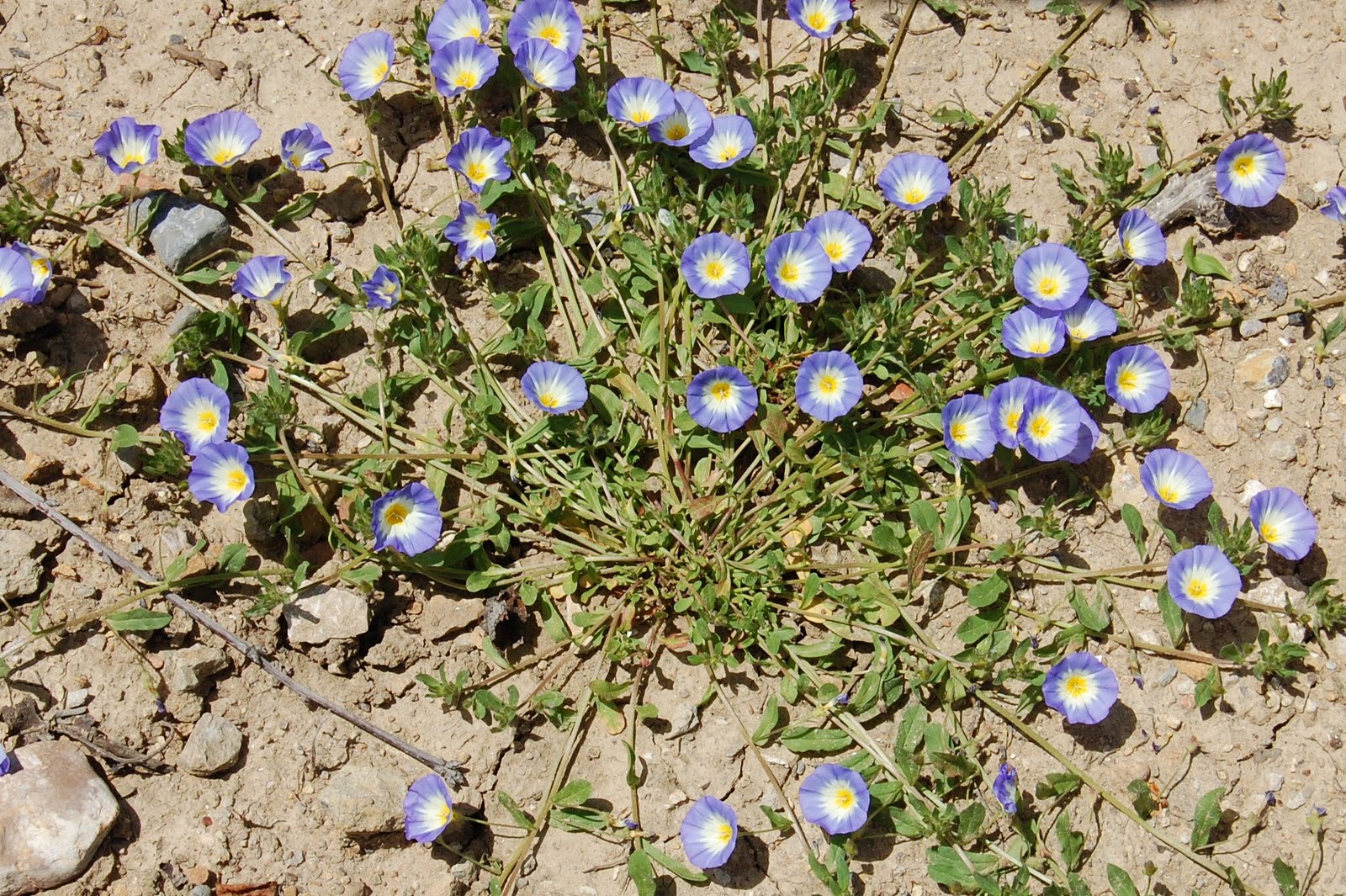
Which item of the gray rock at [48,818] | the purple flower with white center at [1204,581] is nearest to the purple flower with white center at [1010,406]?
the purple flower with white center at [1204,581]

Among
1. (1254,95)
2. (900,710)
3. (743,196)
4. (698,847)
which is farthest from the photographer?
(1254,95)

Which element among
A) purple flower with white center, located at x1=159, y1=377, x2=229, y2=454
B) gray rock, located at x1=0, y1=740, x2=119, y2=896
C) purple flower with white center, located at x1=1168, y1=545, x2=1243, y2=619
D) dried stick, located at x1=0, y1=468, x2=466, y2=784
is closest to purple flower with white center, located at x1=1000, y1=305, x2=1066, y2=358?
purple flower with white center, located at x1=1168, y1=545, x2=1243, y2=619

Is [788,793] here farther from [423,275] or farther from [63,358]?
[63,358]

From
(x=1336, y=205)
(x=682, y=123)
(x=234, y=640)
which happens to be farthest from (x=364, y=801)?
(x=1336, y=205)

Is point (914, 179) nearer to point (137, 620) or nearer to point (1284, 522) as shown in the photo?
point (1284, 522)

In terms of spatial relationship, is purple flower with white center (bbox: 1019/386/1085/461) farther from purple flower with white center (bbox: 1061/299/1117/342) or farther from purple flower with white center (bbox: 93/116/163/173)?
purple flower with white center (bbox: 93/116/163/173)

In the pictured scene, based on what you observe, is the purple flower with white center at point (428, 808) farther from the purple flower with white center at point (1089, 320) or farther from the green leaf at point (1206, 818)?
the purple flower with white center at point (1089, 320)

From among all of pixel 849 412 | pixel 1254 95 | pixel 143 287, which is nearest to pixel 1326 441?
pixel 1254 95
